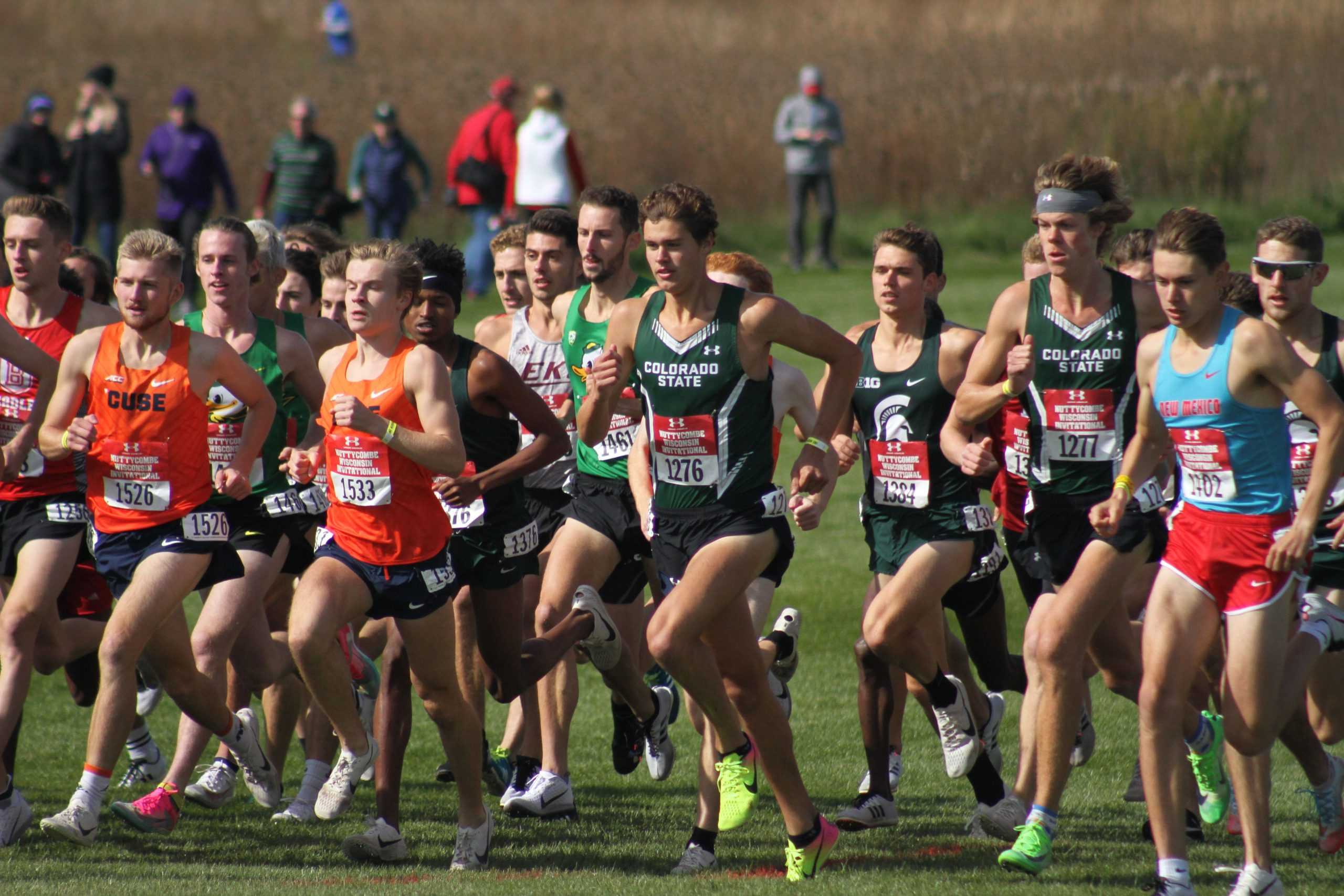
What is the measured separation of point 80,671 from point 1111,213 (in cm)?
487

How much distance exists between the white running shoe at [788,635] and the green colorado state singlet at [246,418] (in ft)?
7.20

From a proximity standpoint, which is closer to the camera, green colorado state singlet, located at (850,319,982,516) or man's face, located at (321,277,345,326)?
green colorado state singlet, located at (850,319,982,516)

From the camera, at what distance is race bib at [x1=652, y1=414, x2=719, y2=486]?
236 inches

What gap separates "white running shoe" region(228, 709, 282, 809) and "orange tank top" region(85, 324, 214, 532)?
1.02 m

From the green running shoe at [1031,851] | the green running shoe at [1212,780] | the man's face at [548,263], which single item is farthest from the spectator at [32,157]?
the green running shoe at [1031,851]

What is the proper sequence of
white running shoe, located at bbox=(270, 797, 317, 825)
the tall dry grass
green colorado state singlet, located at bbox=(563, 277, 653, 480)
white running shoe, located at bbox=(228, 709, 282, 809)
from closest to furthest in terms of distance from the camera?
white running shoe, located at bbox=(228, 709, 282, 809) → white running shoe, located at bbox=(270, 797, 317, 825) → green colorado state singlet, located at bbox=(563, 277, 653, 480) → the tall dry grass

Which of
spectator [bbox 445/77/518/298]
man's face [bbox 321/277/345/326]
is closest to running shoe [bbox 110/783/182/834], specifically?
man's face [bbox 321/277/345/326]

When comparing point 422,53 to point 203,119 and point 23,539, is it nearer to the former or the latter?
point 203,119

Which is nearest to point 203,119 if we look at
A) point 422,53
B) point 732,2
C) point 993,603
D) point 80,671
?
point 422,53

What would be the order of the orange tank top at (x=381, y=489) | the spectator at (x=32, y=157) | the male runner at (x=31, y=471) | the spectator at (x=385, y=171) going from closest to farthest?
the orange tank top at (x=381, y=489), the male runner at (x=31, y=471), the spectator at (x=32, y=157), the spectator at (x=385, y=171)

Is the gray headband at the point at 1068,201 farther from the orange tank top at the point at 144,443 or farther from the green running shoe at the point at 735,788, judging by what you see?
the orange tank top at the point at 144,443

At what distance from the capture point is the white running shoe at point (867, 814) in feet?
22.1

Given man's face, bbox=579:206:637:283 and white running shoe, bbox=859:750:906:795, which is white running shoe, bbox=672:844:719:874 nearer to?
white running shoe, bbox=859:750:906:795

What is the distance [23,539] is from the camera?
22.4 feet
